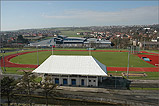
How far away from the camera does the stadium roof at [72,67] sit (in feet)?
70.5

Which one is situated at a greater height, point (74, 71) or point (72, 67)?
point (72, 67)

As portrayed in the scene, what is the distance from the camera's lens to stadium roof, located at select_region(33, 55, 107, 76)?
2148cm

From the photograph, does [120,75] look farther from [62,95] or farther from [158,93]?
[62,95]

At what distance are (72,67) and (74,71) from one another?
105cm

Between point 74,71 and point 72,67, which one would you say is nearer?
point 74,71

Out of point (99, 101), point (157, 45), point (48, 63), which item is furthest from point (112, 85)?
point (157, 45)

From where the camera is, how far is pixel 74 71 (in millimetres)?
21781

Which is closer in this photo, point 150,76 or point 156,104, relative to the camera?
point 156,104

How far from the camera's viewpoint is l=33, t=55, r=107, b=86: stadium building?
70.7 feet

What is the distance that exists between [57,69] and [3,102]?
921 centimetres

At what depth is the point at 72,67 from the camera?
22.5 metres

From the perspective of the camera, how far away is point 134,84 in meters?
23.2

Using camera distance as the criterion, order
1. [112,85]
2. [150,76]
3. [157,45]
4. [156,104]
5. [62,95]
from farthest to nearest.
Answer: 1. [157,45]
2. [150,76]
3. [112,85]
4. [62,95]
5. [156,104]

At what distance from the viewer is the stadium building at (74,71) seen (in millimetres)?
21547
